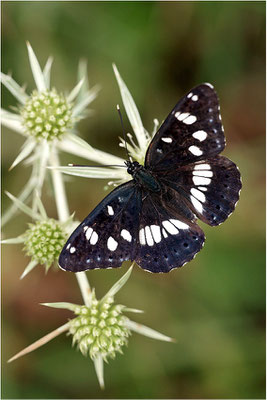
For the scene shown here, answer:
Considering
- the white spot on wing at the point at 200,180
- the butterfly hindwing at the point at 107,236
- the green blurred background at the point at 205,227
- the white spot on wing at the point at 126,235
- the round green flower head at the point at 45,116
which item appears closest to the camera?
the butterfly hindwing at the point at 107,236

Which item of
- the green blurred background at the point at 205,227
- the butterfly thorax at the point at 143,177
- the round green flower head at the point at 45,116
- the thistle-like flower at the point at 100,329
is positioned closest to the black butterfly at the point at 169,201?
the butterfly thorax at the point at 143,177

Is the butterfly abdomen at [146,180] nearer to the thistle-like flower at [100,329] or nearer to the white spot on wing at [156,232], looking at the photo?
the white spot on wing at [156,232]

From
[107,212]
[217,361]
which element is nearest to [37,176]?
[107,212]

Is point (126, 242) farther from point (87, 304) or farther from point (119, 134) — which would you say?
point (119, 134)

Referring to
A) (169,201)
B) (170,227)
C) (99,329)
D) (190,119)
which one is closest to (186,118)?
(190,119)

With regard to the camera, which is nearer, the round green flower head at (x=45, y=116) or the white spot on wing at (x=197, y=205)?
the white spot on wing at (x=197, y=205)

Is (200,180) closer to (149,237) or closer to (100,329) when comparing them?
(149,237)
